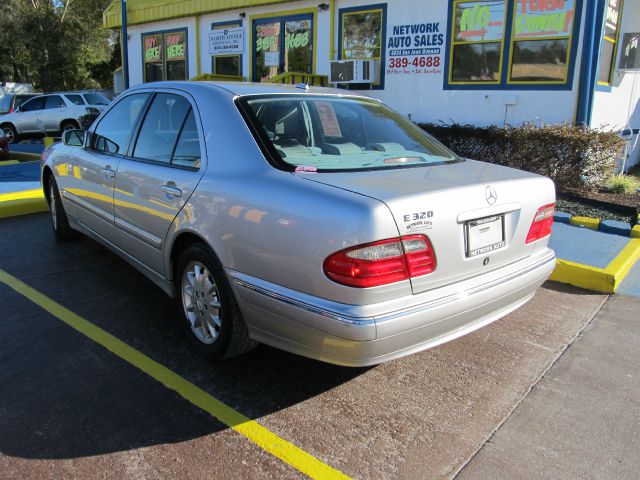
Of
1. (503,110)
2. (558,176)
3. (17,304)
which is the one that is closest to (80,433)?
(17,304)

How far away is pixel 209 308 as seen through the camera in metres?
3.31

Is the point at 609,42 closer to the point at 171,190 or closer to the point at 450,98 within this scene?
the point at 450,98

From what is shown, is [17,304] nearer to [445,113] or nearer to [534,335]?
[534,335]

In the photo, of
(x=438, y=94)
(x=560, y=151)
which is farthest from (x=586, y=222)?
(x=438, y=94)

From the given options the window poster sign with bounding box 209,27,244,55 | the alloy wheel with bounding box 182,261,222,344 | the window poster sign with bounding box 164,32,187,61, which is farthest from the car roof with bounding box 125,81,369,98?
the window poster sign with bounding box 164,32,187,61

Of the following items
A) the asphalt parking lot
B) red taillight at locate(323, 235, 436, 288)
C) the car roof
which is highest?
the car roof

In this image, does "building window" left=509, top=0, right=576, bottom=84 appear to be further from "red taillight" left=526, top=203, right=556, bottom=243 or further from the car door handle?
the car door handle

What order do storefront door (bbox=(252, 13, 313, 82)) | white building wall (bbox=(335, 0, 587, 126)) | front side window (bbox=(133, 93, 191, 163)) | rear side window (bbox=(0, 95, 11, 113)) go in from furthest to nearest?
rear side window (bbox=(0, 95, 11, 113)) → storefront door (bbox=(252, 13, 313, 82)) → white building wall (bbox=(335, 0, 587, 126)) → front side window (bbox=(133, 93, 191, 163))

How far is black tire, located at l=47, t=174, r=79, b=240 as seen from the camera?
567 cm

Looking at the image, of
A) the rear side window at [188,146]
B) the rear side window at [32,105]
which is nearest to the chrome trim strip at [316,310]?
the rear side window at [188,146]

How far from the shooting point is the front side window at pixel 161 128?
Answer: 3654mm

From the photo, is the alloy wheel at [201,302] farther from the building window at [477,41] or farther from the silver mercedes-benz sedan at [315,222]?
the building window at [477,41]

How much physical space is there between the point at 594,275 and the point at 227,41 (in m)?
11.4

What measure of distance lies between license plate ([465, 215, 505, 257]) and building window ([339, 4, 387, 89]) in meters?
8.91
